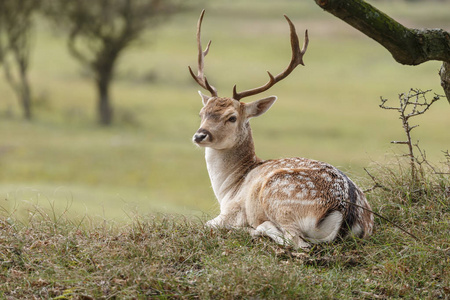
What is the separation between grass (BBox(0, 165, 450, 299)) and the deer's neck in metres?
0.59

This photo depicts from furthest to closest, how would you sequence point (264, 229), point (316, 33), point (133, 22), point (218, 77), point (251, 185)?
1. point (316, 33)
2. point (218, 77)
3. point (133, 22)
4. point (251, 185)
5. point (264, 229)

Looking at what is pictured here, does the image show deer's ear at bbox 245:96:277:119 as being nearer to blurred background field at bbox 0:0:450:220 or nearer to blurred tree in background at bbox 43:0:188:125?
blurred background field at bbox 0:0:450:220

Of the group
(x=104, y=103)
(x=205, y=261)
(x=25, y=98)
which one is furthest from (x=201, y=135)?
(x=25, y=98)

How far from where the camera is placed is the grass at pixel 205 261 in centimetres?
483

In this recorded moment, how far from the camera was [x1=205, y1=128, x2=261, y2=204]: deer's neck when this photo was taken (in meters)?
6.84

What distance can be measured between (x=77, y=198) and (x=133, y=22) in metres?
16.4

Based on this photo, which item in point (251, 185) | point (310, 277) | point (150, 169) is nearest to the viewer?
point (310, 277)

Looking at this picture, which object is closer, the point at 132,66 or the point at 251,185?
the point at 251,185

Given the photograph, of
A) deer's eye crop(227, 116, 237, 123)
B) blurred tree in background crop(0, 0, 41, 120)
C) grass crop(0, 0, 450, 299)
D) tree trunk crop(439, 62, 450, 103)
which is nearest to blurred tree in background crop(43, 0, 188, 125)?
blurred tree in background crop(0, 0, 41, 120)

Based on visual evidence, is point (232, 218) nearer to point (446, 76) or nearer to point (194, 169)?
point (446, 76)

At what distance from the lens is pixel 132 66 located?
45594 millimetres

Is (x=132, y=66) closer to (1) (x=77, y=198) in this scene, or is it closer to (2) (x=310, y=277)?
(1) (x=77, y=198)

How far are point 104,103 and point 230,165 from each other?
86.3 feet

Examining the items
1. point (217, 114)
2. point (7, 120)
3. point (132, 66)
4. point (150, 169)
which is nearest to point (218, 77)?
point (132, 66)
